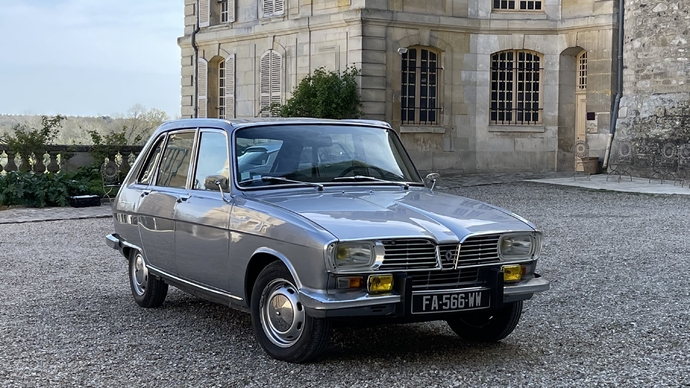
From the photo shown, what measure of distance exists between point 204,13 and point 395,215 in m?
24.2

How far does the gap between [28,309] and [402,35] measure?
56.5ft

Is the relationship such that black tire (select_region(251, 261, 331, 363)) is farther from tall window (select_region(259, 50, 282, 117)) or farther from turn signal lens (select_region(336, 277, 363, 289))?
tall window (select_region(259, 50, 282, 117))

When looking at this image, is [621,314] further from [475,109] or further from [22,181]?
[475,109]

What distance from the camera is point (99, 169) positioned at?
65.6 ft

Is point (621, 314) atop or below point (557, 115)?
below

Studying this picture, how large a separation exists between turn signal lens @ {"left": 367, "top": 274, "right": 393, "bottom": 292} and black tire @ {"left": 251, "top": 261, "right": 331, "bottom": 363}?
1.03ft

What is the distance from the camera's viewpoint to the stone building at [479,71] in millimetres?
23625

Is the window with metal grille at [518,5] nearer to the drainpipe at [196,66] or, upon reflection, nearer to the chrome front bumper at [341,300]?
the drainpipe at [196,66]

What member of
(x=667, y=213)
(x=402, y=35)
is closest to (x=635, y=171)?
(x=402, y=35)

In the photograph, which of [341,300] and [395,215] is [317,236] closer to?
[341,300]

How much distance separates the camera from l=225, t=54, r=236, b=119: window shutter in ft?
90.2

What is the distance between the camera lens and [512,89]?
82.0 ft

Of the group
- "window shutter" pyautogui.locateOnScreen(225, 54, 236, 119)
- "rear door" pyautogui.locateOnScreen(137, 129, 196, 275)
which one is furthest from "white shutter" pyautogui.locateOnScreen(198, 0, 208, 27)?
"rear door" pyautogui.locateOnScreen(137, 129, 196, 275)

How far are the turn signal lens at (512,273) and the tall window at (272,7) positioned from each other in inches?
817
